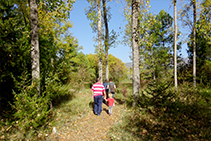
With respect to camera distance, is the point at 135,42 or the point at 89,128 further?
the point at 135,42

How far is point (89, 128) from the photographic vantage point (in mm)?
6691

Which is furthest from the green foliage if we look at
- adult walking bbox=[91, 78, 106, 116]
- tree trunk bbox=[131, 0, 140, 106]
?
tree trunk bbox=[131, 0, 140, 106]

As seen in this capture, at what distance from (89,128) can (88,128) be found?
48 millimetres

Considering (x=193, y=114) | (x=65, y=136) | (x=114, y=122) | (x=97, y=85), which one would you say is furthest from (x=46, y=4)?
(x=193, y=114)

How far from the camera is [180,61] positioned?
2606 centimetres

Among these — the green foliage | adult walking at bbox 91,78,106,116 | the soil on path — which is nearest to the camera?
the green foliage

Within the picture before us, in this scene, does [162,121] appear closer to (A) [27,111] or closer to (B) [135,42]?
(B) [135,42]

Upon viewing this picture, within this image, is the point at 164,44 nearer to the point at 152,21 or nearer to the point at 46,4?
the point at 152,21

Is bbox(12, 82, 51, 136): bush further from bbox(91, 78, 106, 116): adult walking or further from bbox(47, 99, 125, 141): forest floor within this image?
bbox(91, 78, 106, 116): adult walking

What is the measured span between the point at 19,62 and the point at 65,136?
402 cm

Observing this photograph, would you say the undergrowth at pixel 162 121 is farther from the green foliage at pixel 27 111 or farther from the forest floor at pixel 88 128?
the green foliage at pixel 27 111

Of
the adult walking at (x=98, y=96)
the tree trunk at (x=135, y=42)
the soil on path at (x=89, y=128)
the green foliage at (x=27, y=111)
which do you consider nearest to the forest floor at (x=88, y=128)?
the soil on path at (x=89, y=128)

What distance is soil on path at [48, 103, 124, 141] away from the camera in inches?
231

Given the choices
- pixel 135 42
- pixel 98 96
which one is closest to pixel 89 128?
pixel 98 96
